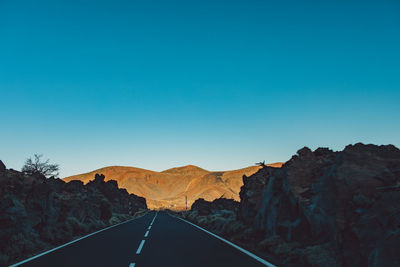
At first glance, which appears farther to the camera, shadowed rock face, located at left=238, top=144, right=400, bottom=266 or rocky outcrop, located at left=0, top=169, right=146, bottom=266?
rocky outcrop, located at left=0, top=169, right=146, bottom=266

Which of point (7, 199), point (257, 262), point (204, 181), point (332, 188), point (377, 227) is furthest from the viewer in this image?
point (204, 181)

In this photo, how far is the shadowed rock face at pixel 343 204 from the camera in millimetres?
6785

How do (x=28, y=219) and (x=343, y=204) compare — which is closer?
(x=343, y=204)

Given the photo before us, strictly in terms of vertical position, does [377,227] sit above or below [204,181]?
below

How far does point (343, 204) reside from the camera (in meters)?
8.60

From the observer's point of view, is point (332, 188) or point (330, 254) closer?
point (330, 254)

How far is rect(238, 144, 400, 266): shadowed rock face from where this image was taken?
6.79m

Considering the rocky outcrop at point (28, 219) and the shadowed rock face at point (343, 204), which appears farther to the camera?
the rocky outcrop at point (28, 219)

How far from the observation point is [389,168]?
9641 millimetres

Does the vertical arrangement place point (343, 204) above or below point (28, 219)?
above

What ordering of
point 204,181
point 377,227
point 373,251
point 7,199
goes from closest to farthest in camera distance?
1. point 373,251
2. point 377,227
3. point 7,199
4. point 204,181

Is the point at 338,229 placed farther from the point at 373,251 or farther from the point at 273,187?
the point at 273,187

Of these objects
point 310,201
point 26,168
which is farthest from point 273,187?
point 26,168

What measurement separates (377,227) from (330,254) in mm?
1677
